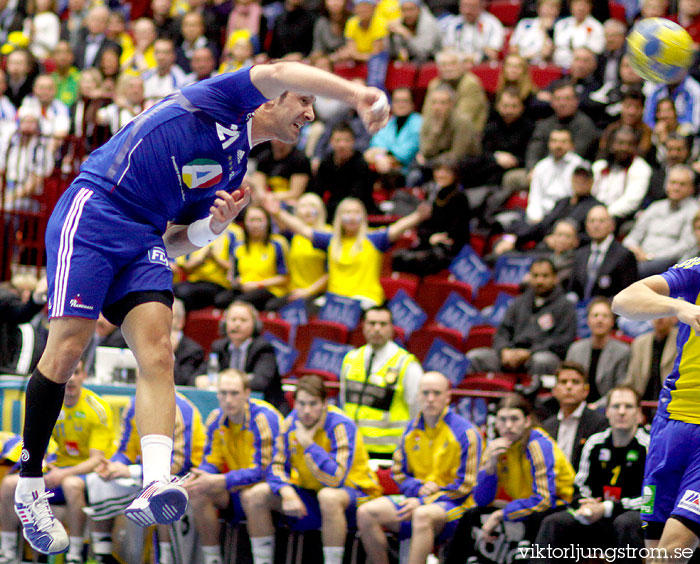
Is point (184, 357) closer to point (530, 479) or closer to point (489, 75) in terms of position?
point (530, 479)

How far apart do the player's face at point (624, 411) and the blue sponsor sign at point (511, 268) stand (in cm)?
350

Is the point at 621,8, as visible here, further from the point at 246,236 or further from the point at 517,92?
the point at 246,236

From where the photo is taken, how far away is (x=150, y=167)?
207 inches

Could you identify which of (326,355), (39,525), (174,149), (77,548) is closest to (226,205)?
(174,149)

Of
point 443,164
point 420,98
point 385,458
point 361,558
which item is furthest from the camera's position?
point 420,98

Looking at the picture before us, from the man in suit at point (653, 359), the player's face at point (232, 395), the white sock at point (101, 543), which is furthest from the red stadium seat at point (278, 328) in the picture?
the man in suit at point (653, 359)

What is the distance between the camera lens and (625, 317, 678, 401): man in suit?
9.39 meters

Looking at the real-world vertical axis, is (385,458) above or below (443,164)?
below

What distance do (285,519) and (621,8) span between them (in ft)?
31.5

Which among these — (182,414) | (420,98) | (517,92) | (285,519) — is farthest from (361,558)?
(420,98)

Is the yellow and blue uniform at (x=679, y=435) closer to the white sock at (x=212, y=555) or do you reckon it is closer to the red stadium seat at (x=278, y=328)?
the white sock at (x=212, y=555)

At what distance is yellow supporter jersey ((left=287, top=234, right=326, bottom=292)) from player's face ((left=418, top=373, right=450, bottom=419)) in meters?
3.73

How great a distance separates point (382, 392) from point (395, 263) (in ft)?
9.59

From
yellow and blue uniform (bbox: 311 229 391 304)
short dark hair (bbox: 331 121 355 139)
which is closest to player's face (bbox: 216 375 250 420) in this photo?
yellow and blue uniform (bbox: 311 229 391 304)
